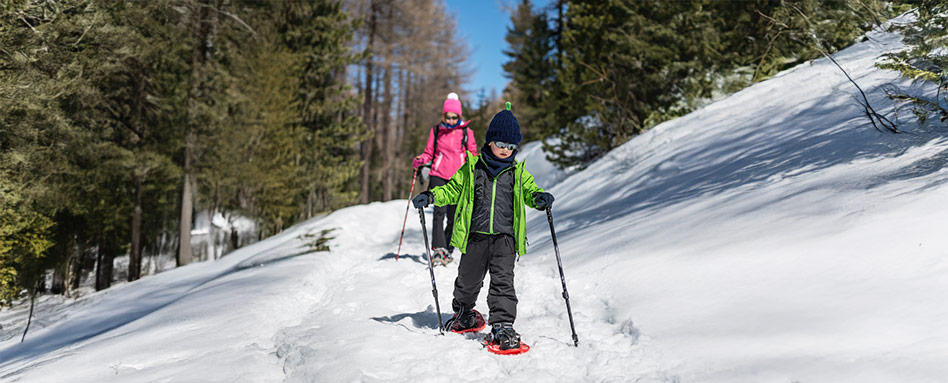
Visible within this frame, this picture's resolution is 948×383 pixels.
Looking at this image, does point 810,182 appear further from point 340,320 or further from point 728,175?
point 340,320

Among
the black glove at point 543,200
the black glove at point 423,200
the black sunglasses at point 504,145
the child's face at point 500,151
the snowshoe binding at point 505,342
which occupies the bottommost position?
the snowshoe binding at point 505,342

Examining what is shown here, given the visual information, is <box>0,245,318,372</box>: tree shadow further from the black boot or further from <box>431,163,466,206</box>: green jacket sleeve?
<box>431,163,466,206</box>: green jacket sleeve

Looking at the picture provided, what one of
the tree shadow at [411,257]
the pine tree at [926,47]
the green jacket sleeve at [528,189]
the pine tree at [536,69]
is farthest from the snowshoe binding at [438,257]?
the pine tree at [536,69]

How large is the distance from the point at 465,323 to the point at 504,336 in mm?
581

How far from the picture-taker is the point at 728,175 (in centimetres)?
609

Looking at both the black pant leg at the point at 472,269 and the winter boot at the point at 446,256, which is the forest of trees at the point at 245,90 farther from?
the winter boot at the point at 446,256

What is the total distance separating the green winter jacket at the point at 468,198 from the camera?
12.2 ft

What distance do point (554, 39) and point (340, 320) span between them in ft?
73.1

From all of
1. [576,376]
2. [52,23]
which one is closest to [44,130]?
[52,23]

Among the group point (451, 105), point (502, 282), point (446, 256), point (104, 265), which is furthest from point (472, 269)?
point (104, 265)

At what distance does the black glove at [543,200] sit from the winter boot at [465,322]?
102 centimetres

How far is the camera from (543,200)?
360 centimetres

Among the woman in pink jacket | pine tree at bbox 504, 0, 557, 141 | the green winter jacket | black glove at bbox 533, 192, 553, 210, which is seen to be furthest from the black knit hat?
pine tree at bbox 504, 0, 557, 141

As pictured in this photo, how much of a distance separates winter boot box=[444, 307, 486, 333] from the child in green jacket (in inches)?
10.2
